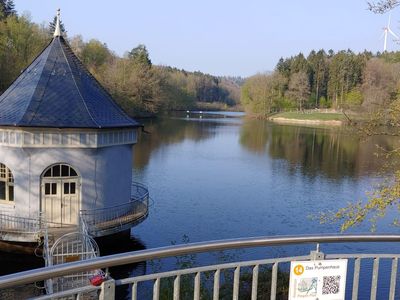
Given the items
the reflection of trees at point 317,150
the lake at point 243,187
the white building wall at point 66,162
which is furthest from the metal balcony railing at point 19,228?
the reflection of trees at point 317,150

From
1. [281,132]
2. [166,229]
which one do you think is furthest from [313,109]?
[166,229]

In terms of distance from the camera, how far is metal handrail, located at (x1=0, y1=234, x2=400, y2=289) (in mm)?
2495

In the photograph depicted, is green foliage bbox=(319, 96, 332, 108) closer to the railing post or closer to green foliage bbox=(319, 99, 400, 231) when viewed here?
green foliage bbox=(319, 99, 400, 231)

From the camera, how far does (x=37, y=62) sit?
18.6 m

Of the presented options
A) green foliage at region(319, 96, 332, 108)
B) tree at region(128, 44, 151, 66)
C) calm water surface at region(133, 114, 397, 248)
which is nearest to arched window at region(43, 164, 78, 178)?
calm water surface at region(133, 114, 397, 248)

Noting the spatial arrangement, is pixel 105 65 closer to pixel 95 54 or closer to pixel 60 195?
pixel 95 54

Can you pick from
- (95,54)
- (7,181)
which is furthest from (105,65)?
(7,181)

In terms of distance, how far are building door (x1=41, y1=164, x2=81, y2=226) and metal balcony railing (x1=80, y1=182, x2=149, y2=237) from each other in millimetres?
493

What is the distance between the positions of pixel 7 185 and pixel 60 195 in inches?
81.6

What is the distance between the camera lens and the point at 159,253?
2.94m

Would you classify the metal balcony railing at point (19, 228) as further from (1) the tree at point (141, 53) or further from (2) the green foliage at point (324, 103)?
(2) the green foliage at point (324, 103)

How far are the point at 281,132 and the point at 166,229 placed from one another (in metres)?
52.9

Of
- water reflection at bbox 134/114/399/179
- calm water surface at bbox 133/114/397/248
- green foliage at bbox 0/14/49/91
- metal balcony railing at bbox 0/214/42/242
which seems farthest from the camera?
green foliage at bbox 0/14/49/91

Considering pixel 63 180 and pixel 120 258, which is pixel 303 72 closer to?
pixel 63 180
